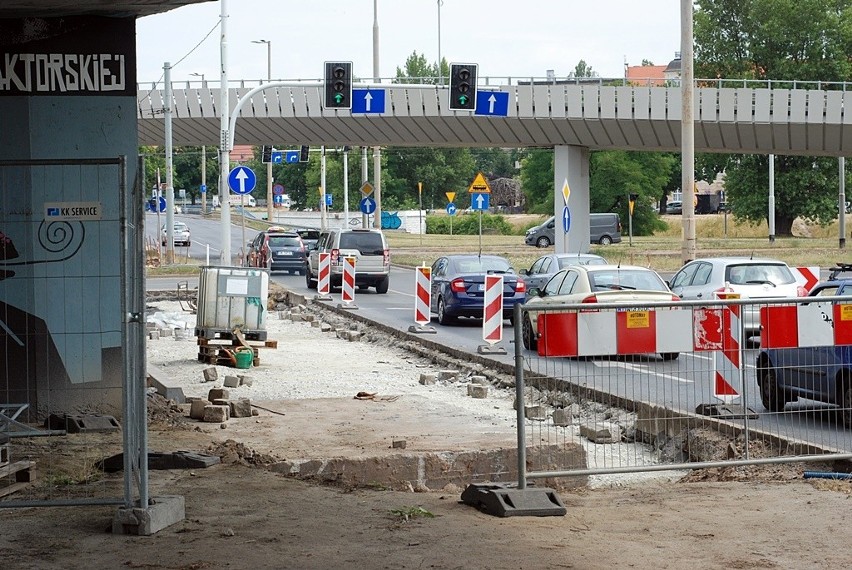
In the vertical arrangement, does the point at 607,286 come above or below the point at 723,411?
above

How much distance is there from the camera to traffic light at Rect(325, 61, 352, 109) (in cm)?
3459

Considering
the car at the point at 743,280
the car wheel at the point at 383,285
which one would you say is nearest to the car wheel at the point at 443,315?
the car at the point at 743,280

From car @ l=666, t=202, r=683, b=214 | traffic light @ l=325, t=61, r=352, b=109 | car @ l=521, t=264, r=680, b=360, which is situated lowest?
car @ l=521, t=264, r=680, b=360

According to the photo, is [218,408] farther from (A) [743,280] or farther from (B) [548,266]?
(B) [548,266]

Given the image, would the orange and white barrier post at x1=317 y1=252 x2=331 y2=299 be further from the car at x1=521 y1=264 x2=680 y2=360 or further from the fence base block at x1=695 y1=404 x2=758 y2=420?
the fence base block at x1=695 y1=404 x2=758 y2=420

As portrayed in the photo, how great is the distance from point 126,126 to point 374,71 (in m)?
43.2

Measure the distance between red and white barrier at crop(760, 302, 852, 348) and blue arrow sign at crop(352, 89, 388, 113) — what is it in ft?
103

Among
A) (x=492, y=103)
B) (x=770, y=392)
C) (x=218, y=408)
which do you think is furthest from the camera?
(x=492, y=103)

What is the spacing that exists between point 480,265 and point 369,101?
14256mm

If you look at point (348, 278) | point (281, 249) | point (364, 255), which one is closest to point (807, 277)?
point (348, 278)

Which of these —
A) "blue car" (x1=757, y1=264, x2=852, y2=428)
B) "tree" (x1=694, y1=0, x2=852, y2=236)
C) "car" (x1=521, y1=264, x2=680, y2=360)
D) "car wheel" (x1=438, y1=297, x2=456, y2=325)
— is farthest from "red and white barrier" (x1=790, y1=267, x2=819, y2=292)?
"tree" (x1=694, y1=0, x2=852, y2=236)

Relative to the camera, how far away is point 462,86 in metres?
35.8

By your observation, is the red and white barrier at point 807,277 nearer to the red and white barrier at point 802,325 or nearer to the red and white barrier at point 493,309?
the red and white barrier at point 493,309

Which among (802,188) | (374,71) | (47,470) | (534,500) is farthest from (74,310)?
(802,188)
